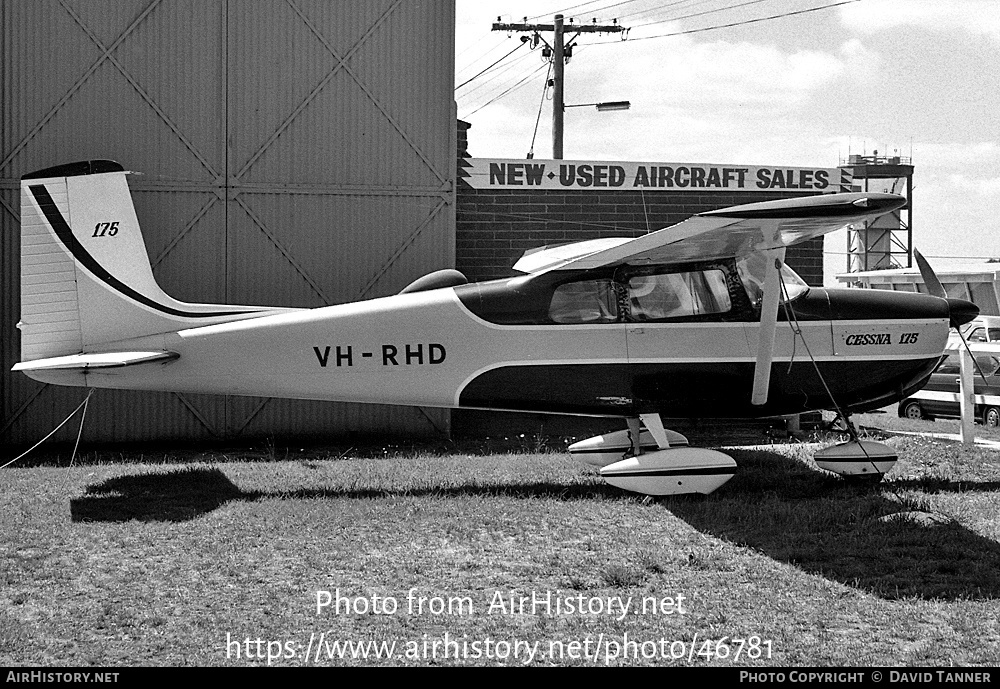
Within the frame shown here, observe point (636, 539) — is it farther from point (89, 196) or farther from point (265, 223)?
point (265, 223)

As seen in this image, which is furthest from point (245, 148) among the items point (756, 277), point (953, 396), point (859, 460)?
point (953, 396)

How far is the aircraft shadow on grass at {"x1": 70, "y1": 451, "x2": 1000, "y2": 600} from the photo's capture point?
638 centimetres

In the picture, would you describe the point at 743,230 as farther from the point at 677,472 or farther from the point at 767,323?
the point at 677,472

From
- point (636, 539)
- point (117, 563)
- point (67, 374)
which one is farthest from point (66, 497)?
point (636, 539)

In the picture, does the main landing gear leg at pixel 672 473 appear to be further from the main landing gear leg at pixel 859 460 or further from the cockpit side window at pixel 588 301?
the cockpit side window at pixel 588 301

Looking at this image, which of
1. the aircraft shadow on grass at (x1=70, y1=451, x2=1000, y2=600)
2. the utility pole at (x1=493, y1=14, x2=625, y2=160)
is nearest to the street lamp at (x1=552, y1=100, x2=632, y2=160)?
the utility pole at (x1=493, y1=14, x2=625, y2=160)

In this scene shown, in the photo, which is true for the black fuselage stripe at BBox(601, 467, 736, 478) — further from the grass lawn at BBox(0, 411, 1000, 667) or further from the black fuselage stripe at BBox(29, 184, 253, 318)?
the black fuselage stripe at BBox(29, 184, 253, 318)

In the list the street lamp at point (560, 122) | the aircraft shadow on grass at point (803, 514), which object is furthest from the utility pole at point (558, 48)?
the aircraft shadow on grass at point (803, 514)

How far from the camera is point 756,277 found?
9297mm

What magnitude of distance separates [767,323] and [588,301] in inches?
61.5

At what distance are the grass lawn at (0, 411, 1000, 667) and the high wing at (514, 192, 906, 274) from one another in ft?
6.87

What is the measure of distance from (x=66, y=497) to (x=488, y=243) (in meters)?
7.88

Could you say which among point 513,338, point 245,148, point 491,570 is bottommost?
point 491,570

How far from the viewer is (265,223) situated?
44.7ft
